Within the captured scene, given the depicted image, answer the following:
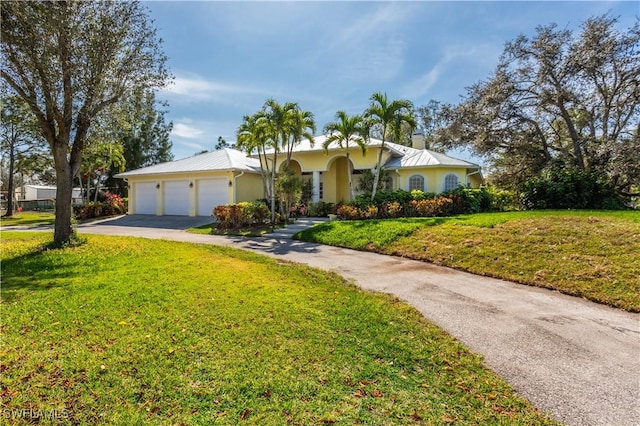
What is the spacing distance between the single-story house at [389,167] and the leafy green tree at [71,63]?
1051 cm

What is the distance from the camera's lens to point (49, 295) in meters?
5.35

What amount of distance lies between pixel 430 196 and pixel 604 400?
1402cm

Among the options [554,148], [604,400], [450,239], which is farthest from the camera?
[554,148]

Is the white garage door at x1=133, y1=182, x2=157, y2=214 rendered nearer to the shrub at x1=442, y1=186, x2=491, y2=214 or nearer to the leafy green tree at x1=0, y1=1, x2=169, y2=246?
the leafy green tree at x1=0, y1=1, x2=169, y2=246

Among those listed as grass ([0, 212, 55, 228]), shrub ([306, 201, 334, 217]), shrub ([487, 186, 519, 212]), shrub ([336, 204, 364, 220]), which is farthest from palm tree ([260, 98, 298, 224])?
grass ([0, 212, 55, 228])

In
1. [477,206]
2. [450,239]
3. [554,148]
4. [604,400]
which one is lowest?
[604,400]

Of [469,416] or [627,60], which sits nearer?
[469,416]

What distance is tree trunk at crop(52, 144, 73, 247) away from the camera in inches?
366

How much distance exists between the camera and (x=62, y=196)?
9547 millimetres

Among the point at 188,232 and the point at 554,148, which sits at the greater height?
the point at 554,148

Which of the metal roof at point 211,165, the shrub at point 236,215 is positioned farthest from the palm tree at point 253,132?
the metal roof at point 211,165

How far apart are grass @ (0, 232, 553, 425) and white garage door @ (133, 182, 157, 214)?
58.4 ft

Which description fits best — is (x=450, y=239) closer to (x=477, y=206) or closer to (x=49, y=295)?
(x=477, y=206)

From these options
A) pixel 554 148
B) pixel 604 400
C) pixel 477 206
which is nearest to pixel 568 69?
pixel 554 148
